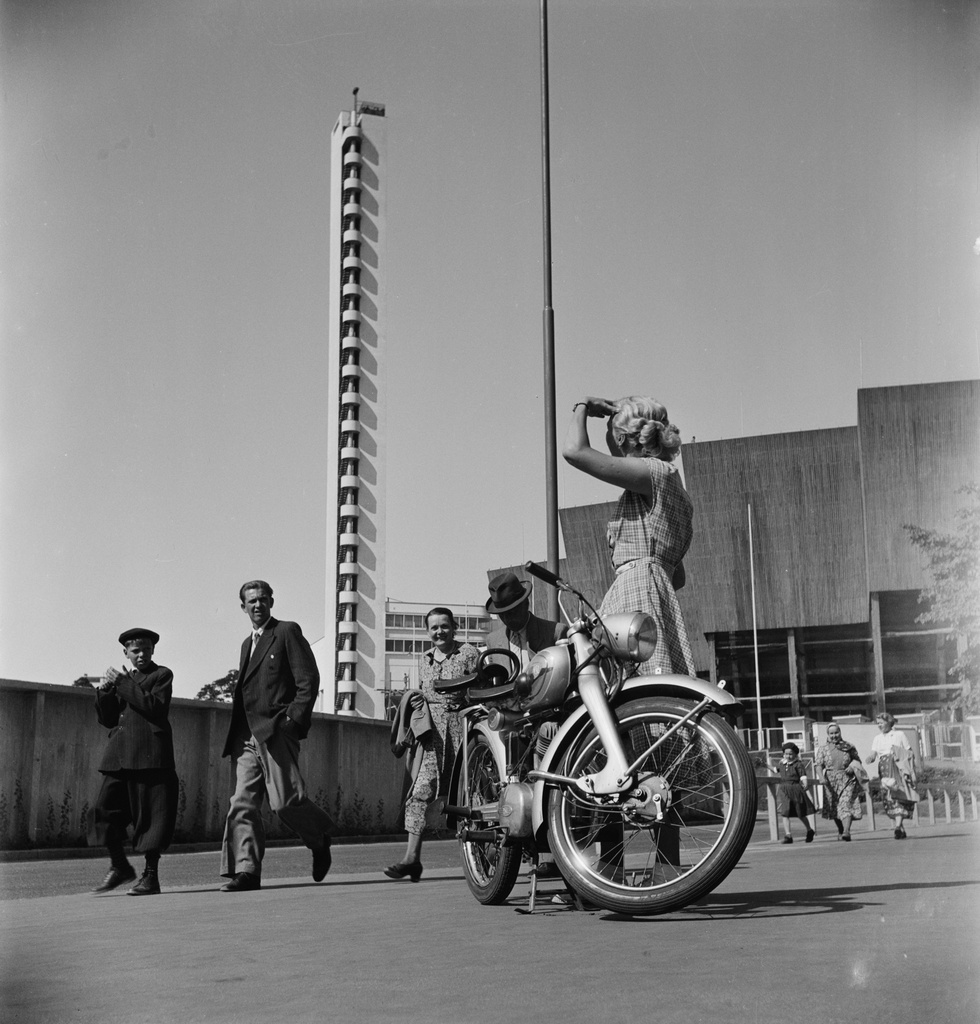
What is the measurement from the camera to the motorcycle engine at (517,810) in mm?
4863

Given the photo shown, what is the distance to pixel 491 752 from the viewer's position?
542 centimetres

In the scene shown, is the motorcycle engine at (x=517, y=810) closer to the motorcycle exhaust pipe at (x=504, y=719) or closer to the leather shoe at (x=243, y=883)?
the motorcycle exhaust pipe at (x=504, y=719)

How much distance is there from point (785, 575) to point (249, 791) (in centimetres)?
6732

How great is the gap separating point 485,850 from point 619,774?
4.34ft

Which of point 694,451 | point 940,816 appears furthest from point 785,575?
point 940,816

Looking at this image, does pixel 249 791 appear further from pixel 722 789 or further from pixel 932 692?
pixel 932 692

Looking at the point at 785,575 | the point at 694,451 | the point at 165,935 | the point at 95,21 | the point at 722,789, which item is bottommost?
the point at 165,935

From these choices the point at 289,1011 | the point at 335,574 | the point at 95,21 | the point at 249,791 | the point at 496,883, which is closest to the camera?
the point at 289,1011

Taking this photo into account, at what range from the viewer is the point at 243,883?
7457mm

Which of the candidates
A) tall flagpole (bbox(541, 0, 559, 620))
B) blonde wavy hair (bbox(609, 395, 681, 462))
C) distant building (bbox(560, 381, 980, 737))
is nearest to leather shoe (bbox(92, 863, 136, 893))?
blonde wavy hair (bbox(609, 395, 681, 462))

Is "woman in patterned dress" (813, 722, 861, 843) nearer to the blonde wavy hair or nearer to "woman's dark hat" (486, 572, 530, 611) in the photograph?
"woman's dark hat" (486, 572, 530, 611)

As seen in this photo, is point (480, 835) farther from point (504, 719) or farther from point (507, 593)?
point (507, 593)

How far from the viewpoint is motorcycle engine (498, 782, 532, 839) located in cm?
486

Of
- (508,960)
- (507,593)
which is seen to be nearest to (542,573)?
(507,593)
